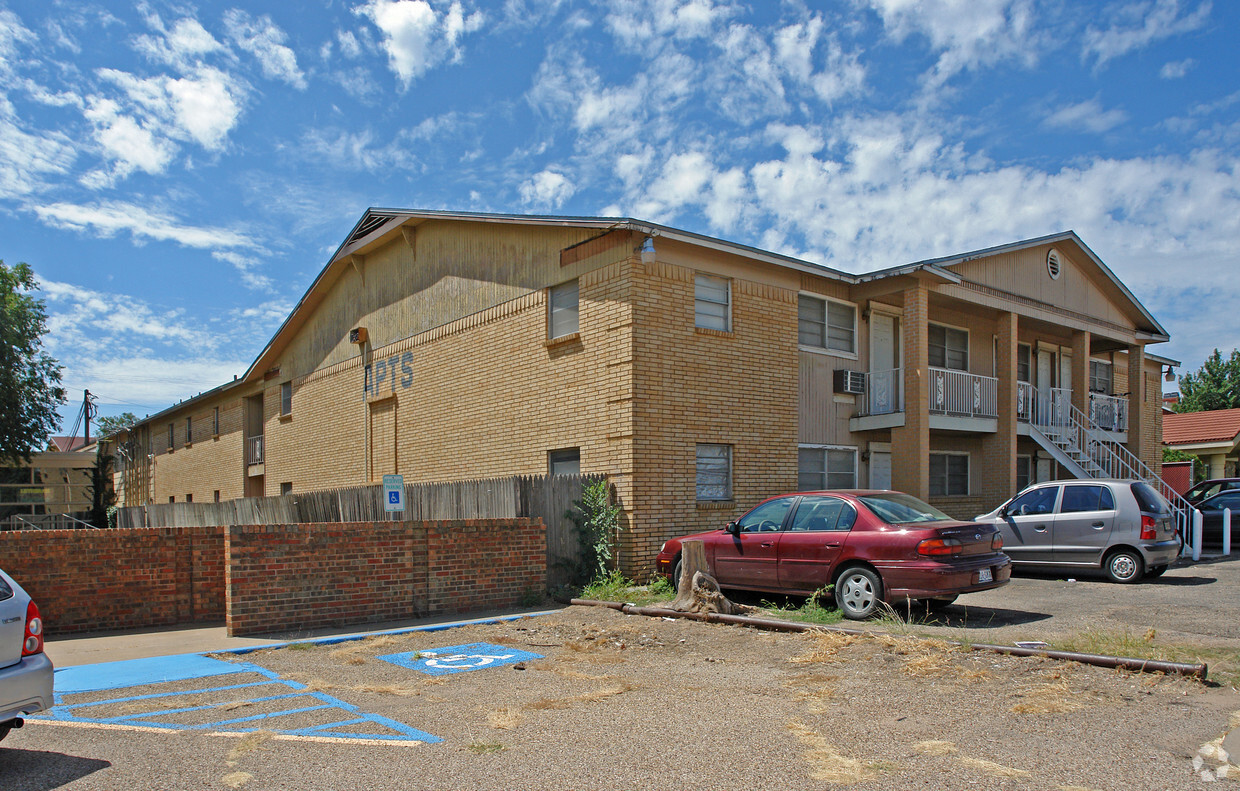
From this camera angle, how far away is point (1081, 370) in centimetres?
2097

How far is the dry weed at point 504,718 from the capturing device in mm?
5926

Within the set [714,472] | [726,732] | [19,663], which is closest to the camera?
[19,663]

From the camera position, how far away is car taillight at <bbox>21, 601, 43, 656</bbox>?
202 inches

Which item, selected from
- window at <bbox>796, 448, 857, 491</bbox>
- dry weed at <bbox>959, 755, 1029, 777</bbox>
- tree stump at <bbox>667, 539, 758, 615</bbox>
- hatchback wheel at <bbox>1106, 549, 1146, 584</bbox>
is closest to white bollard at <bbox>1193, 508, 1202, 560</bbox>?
hatchback wheel at <bbox>1106, 549, 1146, 584</bbox>

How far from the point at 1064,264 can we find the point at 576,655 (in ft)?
57.3

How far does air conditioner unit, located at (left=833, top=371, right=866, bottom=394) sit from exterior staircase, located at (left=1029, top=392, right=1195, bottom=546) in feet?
15.3

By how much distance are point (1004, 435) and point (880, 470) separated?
2809 mm

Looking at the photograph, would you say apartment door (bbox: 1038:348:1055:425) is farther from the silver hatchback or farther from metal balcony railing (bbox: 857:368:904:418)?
the silver hatchback

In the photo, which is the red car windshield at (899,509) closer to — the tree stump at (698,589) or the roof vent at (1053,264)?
the tree stump at (698,589)

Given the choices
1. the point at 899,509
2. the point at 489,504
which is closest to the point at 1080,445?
the point at 899,509

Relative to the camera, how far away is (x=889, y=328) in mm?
18281

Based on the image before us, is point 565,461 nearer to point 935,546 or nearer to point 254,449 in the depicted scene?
point 935,546

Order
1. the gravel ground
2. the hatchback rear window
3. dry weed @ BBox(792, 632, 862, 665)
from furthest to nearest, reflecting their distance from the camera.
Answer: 1. the hatchback rear window
2. dry weed @ BBox(792, 632, 862, 665)
3. the gravel ground

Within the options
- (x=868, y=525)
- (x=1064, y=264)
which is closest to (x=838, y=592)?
(x=868, y=525)
